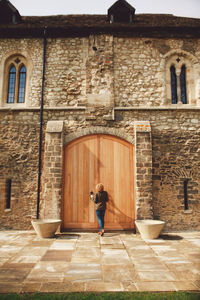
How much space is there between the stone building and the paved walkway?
47.0 inches

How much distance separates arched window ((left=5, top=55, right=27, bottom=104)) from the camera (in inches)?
313

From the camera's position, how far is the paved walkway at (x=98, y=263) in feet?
10.8

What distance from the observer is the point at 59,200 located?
22.1 ft

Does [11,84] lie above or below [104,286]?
above

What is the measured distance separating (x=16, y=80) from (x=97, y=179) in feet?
16.2

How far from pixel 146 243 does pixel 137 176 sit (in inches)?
82.3

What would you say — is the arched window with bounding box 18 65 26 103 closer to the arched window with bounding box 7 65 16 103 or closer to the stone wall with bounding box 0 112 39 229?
the arched window with bounding box 7 65 16 103

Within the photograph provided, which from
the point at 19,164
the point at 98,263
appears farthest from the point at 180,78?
the point at 98,263

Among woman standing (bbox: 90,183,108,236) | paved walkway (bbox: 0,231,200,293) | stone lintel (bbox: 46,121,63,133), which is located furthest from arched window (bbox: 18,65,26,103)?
paved walkway (bbox: 0,231,200,293)

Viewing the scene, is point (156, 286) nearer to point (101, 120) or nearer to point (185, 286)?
point (185, 286)

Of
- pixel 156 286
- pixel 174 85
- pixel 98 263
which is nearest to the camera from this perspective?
pixel 156 286

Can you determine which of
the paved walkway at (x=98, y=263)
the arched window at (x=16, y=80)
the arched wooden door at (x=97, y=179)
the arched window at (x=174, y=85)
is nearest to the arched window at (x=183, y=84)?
the arched window at (x=174, y=85)

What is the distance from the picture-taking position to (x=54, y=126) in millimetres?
7195

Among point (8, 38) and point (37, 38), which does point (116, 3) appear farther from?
point (8, 38)
